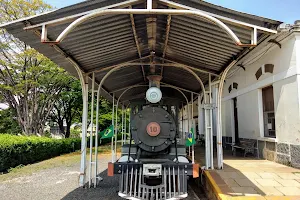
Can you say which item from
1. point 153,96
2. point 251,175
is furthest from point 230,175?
point 153,96

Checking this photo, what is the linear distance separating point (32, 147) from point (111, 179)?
5376 millimetres

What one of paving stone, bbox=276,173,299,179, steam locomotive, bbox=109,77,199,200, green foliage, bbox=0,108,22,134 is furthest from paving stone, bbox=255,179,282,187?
green foliage, bbox=0,108,22,134

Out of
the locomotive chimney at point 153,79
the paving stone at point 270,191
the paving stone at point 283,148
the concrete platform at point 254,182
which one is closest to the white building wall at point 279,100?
the paving stone at point 283,148

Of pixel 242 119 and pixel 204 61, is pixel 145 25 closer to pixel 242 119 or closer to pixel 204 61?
pixel 204 61

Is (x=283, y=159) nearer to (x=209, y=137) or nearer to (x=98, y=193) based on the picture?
(x=209, y=137)

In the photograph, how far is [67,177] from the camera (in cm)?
681

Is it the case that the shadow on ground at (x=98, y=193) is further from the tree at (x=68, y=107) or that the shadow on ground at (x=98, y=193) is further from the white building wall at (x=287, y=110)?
the tree at (x=68, y=107)

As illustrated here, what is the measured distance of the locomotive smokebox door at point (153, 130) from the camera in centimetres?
471

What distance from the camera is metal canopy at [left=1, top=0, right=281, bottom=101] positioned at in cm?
325

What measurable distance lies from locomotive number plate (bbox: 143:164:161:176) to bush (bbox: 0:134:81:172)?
6.02 metres

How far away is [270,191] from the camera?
13.0 feet

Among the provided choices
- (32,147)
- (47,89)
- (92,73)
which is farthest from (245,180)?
(47,89)

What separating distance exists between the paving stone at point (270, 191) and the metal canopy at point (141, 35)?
2448 mm

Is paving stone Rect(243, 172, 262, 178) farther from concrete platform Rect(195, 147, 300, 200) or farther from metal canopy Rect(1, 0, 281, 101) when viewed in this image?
metal canopy Rect(1, 0, 281, 101)
